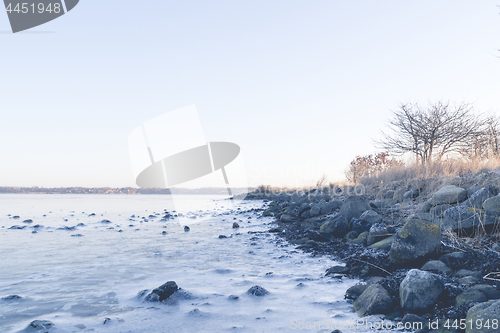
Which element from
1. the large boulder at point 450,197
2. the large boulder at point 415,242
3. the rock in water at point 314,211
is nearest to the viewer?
the large boulder at point 415,242

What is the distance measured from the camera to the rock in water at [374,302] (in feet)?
7.85

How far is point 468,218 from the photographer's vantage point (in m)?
3.82

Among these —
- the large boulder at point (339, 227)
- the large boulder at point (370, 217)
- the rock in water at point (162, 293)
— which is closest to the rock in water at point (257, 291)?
the rock in water at point (162, 293)

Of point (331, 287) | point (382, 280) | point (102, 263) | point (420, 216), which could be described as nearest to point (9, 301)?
point (102, 263)

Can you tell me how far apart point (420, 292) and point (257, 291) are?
1511mm

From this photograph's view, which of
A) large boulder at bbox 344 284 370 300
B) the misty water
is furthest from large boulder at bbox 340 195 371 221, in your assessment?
large boulder at bbox 344 284 370 300

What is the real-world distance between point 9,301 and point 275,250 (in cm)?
382

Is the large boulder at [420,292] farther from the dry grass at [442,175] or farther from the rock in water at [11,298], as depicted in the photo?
the dry grass at [442,175]

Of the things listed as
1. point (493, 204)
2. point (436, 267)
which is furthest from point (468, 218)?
point (436, 267)

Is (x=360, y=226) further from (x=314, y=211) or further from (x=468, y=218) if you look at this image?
(x=314, y=211)

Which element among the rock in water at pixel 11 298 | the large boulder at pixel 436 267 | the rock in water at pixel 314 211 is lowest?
the rock in water at pixel 314 211

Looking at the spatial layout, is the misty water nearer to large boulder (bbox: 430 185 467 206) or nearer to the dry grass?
large boulder (bbox: 430 185 467 206)

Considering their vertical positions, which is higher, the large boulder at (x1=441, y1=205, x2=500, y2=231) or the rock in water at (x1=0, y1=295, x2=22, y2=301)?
the rock in water at (x1=0, y1=295, x2=22, y2=301)

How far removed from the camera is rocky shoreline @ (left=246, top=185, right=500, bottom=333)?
2188mm
